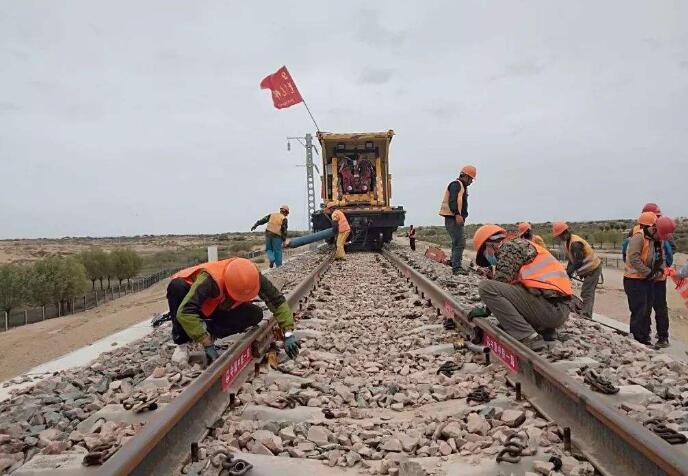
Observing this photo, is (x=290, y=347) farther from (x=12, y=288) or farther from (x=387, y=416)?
(x=12, y=288)

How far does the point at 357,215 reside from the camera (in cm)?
1822

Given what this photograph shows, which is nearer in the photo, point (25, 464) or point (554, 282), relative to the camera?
point (25, 464)

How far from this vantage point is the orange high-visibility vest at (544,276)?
4.93 metres

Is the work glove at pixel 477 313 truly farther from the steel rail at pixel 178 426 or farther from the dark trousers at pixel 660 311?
the dark trousers at pixel 660 311

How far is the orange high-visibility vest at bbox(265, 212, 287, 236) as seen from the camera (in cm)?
1341

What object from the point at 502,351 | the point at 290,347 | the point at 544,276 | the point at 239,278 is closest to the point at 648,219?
the point at 544,276

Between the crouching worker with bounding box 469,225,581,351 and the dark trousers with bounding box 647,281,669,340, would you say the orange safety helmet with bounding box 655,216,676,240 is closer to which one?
the dark trousers with bounding box 647,281,669,340

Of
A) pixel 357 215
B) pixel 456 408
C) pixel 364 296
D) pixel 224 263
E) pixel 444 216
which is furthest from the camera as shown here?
pixel 357 215

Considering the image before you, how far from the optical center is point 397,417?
356 centimetres

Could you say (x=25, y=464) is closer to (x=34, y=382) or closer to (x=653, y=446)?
(x=34, y=382)

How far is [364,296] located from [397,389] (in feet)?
14.9

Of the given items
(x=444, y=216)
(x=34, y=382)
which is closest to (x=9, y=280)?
(x=444, y=216)

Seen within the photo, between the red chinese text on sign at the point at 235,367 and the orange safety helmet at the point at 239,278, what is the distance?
42 centimetres

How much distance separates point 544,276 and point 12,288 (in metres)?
33.3
